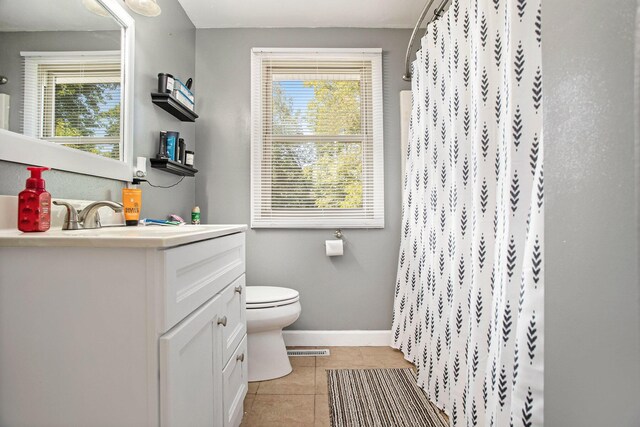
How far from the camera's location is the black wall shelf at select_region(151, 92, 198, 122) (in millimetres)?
1759

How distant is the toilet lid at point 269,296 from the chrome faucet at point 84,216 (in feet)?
2.80

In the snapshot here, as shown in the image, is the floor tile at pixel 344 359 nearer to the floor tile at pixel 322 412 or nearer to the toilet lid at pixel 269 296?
the floor tile at pixel 322 412

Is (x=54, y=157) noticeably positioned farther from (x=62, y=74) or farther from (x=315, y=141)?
(x=315, y=141)

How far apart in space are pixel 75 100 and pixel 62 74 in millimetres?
93

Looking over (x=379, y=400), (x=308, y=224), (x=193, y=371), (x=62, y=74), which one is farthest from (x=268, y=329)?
(x=62, y=74)

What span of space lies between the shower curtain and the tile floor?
1.21ft

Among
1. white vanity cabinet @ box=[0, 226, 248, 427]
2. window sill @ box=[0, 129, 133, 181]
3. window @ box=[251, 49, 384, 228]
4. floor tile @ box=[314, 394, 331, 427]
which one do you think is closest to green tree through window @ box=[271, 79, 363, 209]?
window @ box=[251, 49, 384, 228]

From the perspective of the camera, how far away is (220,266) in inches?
47.5

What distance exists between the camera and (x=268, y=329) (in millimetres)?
1822

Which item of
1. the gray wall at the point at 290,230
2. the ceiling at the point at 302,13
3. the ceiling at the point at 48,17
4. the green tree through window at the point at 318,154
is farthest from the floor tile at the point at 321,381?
the ceiling at the point at 302,13

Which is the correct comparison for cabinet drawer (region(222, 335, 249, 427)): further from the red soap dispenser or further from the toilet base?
the red soap dispenser

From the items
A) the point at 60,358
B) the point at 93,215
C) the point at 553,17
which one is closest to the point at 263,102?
the point at 93,215

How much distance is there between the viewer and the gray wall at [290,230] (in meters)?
2.37

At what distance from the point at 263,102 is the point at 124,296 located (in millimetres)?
1907
